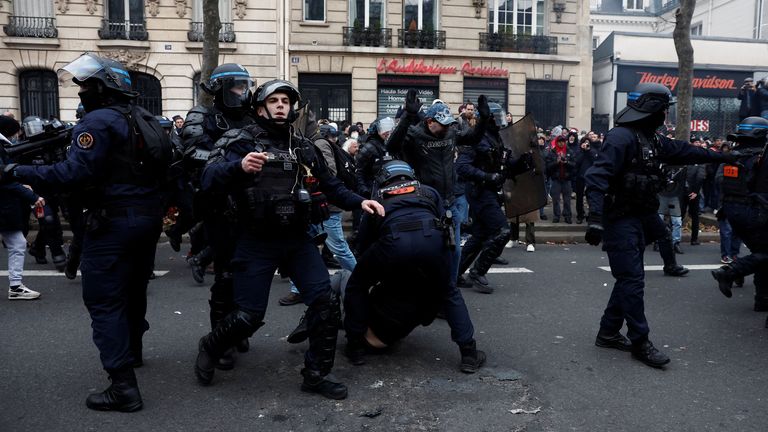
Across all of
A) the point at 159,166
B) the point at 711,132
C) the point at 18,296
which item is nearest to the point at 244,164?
the point at 159,166

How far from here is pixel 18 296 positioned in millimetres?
6527

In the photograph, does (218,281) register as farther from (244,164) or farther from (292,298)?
(292,298)

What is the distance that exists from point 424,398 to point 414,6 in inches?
754

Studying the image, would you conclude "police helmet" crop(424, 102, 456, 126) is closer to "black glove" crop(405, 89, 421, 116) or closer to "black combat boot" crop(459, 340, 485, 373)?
"black glove" crop(405, 89, 421, 116)

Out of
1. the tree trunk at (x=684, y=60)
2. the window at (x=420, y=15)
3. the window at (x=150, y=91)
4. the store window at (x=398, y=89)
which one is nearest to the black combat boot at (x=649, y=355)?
the tree trunk at (x=684, y=60)

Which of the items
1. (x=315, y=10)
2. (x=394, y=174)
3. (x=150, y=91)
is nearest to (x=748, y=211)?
(x=394, y=174)

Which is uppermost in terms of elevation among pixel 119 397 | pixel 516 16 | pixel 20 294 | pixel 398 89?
pixel 516 16

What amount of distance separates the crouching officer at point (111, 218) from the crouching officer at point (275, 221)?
44 cm

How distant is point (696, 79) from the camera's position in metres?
24.6

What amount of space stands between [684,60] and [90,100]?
38.8 feet

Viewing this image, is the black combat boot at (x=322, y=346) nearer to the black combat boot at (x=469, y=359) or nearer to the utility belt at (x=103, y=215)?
the black combat boot at (x=469, y=359)

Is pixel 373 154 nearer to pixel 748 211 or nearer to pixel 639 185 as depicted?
pixel 639 185

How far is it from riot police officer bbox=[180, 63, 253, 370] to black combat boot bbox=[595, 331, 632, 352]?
2753 millimetres

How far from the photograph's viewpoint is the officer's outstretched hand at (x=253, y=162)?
3562 millimetres
